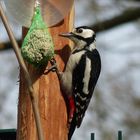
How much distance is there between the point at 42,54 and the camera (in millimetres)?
4434

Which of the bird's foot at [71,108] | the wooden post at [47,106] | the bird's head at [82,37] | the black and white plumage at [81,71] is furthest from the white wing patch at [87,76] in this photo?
Result: the wooden post at [47,106]

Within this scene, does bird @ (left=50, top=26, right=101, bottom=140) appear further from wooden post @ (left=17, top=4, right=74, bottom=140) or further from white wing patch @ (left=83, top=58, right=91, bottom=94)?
wooden post @ (left=17, top=4, right=74, bottom=140)

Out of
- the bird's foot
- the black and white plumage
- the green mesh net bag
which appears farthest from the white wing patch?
the green mesh net bag

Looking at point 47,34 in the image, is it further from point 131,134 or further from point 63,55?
point 131,134

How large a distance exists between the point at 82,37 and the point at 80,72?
0.84ft

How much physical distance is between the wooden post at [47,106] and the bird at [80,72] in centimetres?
13

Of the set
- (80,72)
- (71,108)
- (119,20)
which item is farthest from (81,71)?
(119,20)

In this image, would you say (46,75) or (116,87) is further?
(116,87)

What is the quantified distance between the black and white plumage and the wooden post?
0.17m

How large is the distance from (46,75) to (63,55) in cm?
31

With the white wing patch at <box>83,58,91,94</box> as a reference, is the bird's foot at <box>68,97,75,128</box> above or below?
below

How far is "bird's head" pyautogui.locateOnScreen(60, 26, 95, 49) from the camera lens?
5017 millimetres

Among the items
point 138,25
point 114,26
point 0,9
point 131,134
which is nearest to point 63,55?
point 0,9

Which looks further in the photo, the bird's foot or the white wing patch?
the white wing patch
